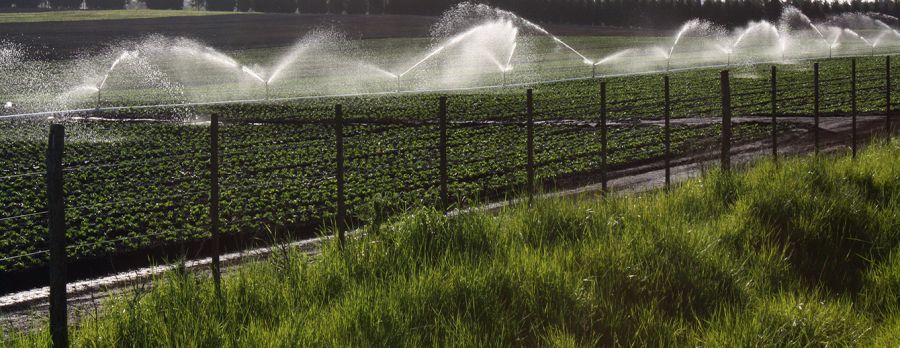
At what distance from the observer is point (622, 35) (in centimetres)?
9544

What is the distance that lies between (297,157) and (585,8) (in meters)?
96.3

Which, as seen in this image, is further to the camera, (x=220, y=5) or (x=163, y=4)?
(x=220, y=5)

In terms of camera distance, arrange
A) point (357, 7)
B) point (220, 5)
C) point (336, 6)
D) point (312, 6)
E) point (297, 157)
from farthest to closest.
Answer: point (220, 5), point (336, 6), point (357, 7), point (312, 6), point (297, 157)

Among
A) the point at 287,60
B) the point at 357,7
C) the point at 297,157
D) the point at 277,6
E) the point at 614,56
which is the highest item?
the point at 277,6

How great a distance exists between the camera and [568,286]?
252 inches

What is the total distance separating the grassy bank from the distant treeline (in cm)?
10108

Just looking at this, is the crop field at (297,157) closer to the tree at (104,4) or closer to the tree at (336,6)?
the tree at (336,6)

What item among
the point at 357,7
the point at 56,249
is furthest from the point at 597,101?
the point at 357,7

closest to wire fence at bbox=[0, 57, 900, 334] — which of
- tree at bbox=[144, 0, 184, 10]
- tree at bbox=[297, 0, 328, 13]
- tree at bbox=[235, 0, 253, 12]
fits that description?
tree at bbox=[297, 0, 328, 13]

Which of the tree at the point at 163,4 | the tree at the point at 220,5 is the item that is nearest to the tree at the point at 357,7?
the tree at the point at 220,5

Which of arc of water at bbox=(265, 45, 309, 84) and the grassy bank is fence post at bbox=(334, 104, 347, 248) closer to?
the grassy bank

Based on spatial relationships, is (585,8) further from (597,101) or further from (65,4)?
(597,101)

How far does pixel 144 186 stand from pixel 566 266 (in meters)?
9.05

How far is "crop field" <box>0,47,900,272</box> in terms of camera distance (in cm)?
1134
